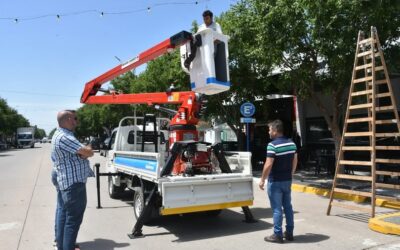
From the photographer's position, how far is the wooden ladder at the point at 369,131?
26.4ft

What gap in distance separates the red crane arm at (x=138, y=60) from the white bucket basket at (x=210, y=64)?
7.9 inches

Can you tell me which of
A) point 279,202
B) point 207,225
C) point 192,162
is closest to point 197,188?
point 192,162

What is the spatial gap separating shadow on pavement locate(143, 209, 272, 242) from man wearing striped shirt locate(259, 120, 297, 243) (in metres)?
0.96

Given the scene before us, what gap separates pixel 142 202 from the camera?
7898mm

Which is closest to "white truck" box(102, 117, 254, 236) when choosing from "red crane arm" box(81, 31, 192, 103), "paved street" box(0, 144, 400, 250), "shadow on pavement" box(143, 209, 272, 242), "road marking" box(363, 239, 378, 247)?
"shadow on pavement" box(143, 209, 272, 242)

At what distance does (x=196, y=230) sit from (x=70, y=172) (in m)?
3.03

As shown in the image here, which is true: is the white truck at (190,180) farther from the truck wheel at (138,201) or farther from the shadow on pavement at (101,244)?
the shadow on pavement at (101,244)

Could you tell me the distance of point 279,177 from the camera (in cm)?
673

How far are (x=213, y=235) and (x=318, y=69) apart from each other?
25.5ft

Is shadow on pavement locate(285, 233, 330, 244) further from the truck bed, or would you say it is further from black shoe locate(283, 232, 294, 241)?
the truck bed

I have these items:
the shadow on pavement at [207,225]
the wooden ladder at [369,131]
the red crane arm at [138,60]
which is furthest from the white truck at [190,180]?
the wooden ladder at [369,131]

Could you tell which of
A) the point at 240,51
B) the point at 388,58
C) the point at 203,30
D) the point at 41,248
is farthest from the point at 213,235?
Result: the point at 240,51

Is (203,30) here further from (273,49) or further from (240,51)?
(240,51)

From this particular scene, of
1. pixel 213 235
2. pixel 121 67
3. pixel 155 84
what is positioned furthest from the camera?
pixel 155 84
